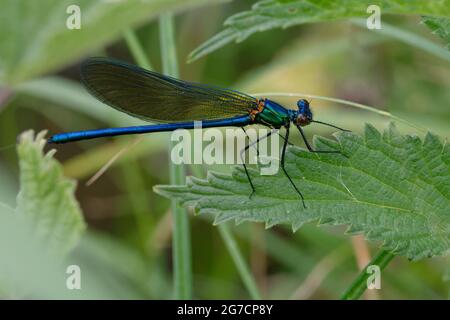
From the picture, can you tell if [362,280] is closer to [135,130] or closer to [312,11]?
[312,11]

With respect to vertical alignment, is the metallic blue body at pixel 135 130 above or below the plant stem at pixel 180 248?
above

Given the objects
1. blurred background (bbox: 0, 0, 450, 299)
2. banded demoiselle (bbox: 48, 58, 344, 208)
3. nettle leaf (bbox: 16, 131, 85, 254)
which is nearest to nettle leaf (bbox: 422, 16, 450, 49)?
banded demoiselle (bbox: 48, 58, 344, 208)

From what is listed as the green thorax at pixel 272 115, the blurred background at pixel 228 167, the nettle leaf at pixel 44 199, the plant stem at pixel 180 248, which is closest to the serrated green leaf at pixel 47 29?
the nettle leaf at pixel 44 199

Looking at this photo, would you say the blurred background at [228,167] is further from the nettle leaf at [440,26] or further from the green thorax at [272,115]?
the nettle leaf at [440,26]

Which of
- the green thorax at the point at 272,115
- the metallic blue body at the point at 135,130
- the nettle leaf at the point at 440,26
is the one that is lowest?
the metallic blue body at the point at 135,130
